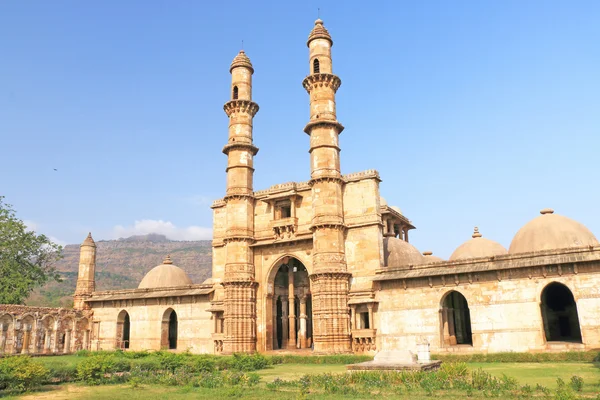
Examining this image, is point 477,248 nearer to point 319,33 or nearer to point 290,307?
point 290,307

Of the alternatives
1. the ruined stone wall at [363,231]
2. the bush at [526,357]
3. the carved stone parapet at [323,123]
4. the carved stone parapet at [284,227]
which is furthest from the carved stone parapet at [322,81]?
the bush at [526,357]

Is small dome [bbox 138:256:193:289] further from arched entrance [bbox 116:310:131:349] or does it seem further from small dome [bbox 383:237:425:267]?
small dome [bbox 383:237:425:267]

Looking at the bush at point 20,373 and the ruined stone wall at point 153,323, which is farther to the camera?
the ruined stone wall at point 153,323

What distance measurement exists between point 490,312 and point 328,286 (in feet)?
28.4

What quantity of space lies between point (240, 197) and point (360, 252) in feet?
29.6

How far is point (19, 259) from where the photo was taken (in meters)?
40.5

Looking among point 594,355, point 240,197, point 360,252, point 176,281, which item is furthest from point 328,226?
point 176,281

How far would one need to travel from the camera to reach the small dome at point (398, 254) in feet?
105

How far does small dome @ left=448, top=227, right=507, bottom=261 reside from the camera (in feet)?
111

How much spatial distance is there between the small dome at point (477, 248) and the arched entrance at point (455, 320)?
3095 millimetres

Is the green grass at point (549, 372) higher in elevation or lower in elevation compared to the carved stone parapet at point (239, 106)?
lower

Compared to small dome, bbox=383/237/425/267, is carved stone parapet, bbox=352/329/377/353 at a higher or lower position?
lower

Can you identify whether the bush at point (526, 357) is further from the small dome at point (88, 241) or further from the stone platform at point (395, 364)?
the small dome at point (88, 241)

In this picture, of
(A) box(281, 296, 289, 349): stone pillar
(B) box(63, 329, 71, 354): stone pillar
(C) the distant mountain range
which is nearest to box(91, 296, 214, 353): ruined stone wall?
(B) box(63, 329, 71, 354): stone pillar
